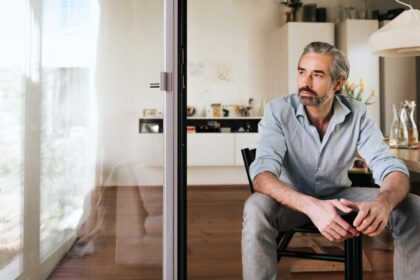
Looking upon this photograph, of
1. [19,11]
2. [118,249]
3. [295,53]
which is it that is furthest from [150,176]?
[295,53]

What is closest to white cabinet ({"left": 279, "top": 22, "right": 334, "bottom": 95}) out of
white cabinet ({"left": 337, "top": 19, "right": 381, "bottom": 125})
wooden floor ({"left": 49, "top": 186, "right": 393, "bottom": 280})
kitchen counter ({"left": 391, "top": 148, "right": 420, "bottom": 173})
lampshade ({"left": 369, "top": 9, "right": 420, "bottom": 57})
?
white cabinet ({"left": 337, "top": 19, "right": 381, "bottom": 125})

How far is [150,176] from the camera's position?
1713mm

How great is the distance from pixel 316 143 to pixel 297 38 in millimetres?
3912

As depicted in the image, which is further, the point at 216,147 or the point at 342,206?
the point at 216,147

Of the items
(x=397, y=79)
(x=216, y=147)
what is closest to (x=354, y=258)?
(x=216, y=147)

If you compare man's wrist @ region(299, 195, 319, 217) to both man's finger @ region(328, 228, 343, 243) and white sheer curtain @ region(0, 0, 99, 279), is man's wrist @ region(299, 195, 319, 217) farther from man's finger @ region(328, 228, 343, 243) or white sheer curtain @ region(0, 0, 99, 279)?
white sheer curtain @ region(0, 0, 99, 279)

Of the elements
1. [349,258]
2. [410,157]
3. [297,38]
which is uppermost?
[297,38]

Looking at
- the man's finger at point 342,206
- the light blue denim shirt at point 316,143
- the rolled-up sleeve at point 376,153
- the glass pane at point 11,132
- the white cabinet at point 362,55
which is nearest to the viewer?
the glass pane at point 11,132

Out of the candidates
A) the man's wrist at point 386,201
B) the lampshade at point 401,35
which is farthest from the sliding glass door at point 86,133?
the lampshade at point 401,35

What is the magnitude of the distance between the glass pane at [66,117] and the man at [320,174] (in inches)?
24.1

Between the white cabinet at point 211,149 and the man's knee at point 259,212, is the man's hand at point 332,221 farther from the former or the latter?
the white cabinet at point 211,149

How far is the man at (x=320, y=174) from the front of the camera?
59.3 inches

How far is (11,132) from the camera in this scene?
4.42ft

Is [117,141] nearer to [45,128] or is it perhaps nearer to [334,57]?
[45,128]
